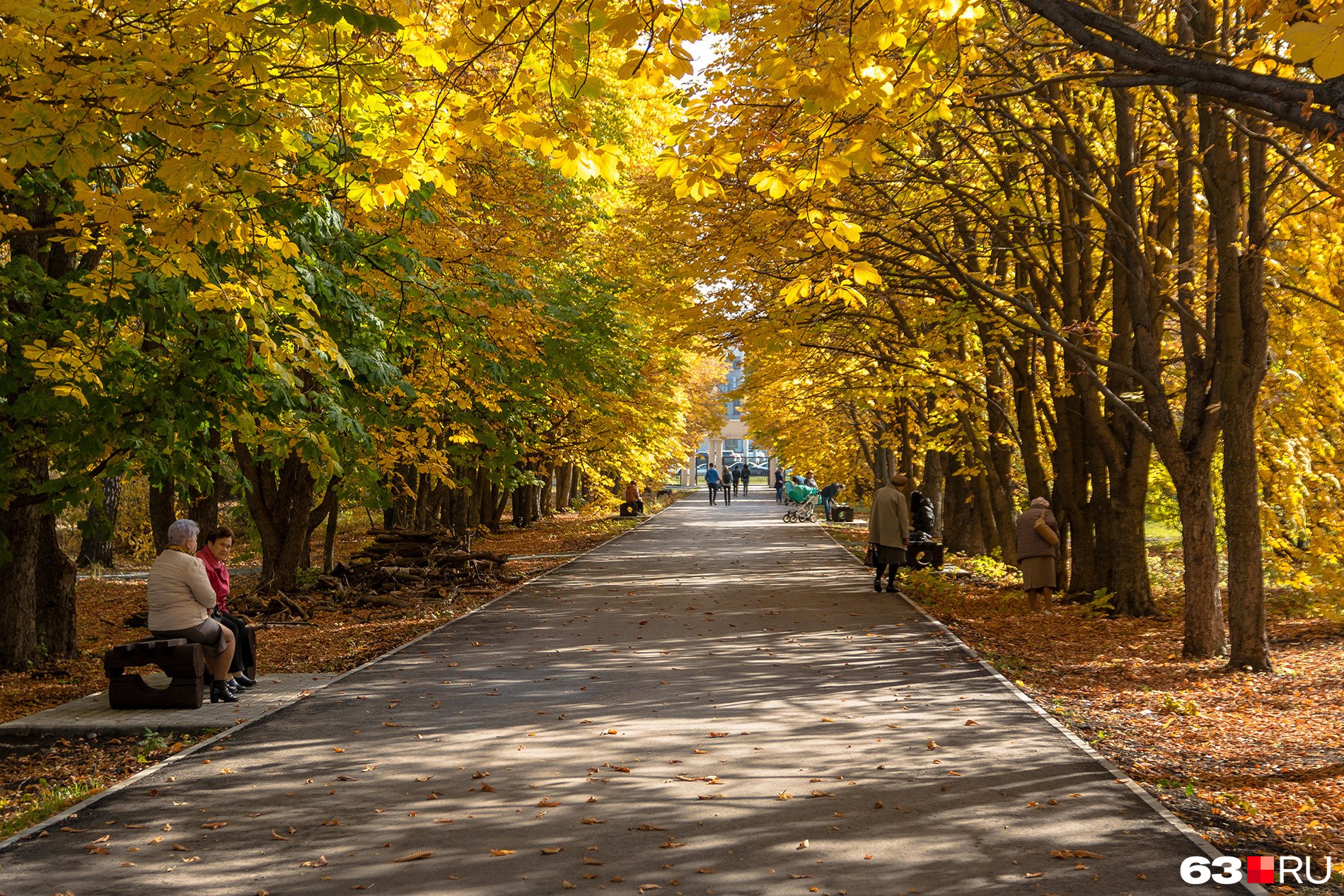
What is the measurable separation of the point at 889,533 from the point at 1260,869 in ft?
42.2

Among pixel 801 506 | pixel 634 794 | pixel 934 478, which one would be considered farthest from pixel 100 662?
pixel 801 506

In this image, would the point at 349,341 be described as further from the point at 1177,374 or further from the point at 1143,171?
the point at 1177,374

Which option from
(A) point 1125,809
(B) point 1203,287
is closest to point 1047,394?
(B) point 1203,287

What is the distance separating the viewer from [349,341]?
464 inches

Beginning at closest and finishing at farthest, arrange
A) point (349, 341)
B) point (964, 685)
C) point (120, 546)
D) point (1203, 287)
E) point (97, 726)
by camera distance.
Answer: point (97, 726) → point (964, 685) → point (1203, 287) → point (349, 341) → point (120, 546)

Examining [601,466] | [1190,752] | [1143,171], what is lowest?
[1190,752]

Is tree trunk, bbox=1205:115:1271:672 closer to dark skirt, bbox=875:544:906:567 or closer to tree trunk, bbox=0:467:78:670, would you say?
dark skirt, bbox=875:544:906:567

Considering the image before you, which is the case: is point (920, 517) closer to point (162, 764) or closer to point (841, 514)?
point (162, 764)

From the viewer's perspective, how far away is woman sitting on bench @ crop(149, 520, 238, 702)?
9242mm

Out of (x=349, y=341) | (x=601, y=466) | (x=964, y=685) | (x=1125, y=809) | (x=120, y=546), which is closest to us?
(x=1125, y=809)

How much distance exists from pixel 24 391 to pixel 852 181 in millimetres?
8413

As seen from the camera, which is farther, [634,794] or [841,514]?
[841,514]

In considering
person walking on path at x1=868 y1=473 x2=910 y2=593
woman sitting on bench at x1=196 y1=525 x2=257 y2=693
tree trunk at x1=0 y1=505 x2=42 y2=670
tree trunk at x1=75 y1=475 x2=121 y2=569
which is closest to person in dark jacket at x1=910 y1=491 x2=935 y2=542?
person walking on path at x1=868 y1=473 x2=910 y2=593

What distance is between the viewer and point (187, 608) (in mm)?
9312
